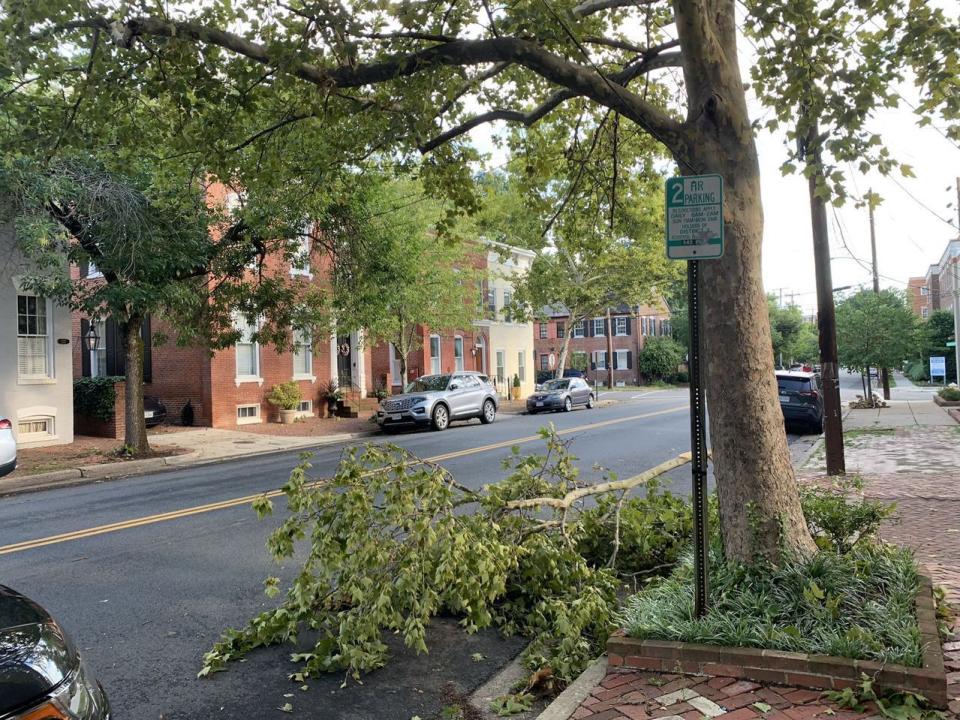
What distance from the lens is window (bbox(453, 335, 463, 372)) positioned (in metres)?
36.4

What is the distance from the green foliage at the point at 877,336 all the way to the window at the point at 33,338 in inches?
982

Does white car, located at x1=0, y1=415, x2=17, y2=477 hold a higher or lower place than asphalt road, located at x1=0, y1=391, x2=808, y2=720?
higher

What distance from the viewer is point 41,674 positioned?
7.35ft

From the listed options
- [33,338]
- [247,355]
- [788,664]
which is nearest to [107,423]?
[33,338]

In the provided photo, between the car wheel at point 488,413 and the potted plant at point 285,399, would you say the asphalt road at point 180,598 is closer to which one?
the potted plant at point 285,399

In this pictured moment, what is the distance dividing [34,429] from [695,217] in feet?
58.1

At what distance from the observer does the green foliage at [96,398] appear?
63.3ft

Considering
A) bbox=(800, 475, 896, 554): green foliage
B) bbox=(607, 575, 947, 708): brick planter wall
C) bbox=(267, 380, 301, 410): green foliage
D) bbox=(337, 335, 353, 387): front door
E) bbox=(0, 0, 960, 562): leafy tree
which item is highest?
bbox=(0, 0, 960, 562): leafy tree

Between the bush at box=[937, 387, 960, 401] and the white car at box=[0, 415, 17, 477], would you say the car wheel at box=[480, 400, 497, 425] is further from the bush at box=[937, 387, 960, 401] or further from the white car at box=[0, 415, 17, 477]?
the bush at box=[937, 387, 960, 401]

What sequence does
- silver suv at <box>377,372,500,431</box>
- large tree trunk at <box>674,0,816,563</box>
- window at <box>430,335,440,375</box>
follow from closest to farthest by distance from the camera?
large tree trunk at <box>674,0,816,563</box>, silver suv at <box>377,372,500,431</box>, window at <box>430,335,440,375</box>

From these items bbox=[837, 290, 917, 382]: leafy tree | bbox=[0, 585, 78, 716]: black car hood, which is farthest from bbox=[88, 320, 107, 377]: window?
bbox=[837, 290, 917, 382]: leafy tree

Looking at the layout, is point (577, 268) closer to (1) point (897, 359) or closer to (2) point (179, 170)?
(1) point (897, 359)

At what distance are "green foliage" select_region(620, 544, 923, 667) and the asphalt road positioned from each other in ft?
3.67

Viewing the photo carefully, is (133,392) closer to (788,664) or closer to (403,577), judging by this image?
(403,577)
